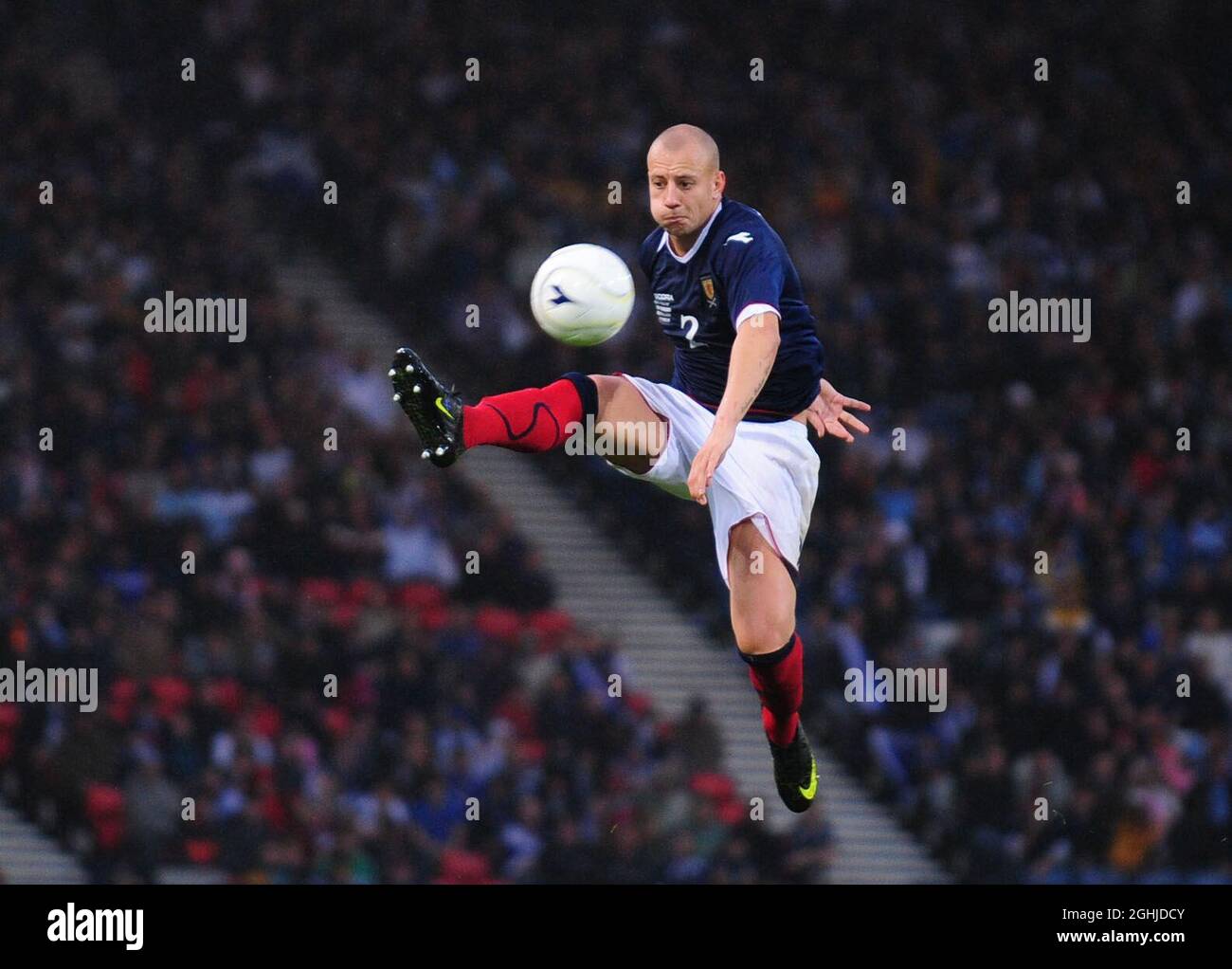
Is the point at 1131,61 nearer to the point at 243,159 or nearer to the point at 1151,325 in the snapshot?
the point at 1151,325

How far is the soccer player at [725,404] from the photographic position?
7.97 metres

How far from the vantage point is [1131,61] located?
1788cm

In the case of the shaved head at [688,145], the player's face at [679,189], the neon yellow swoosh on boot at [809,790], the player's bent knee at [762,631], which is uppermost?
the shaved head at [688,145]

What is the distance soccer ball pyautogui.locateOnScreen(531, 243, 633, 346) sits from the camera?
819cm

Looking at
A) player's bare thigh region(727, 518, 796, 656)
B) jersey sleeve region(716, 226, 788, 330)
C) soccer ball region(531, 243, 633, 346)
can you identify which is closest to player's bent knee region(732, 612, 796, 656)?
player's bare thigh region(727, 518, 796, 656)

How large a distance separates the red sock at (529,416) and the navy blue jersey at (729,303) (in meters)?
0.59

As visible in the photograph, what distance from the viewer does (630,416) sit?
27.6ft

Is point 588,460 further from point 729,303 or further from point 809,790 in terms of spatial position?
point 729,303

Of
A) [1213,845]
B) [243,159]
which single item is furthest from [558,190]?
[1213,845]

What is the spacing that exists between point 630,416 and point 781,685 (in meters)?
1.37

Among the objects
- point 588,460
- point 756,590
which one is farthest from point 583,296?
point 588,460

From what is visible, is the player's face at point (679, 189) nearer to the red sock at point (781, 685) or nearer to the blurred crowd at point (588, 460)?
the red sock at point (781, 685)

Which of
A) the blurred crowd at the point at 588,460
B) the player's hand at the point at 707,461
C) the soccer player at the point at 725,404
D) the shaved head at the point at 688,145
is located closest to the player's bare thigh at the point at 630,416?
the soccer player at the point at 725,404

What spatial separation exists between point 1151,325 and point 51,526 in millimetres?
8710
